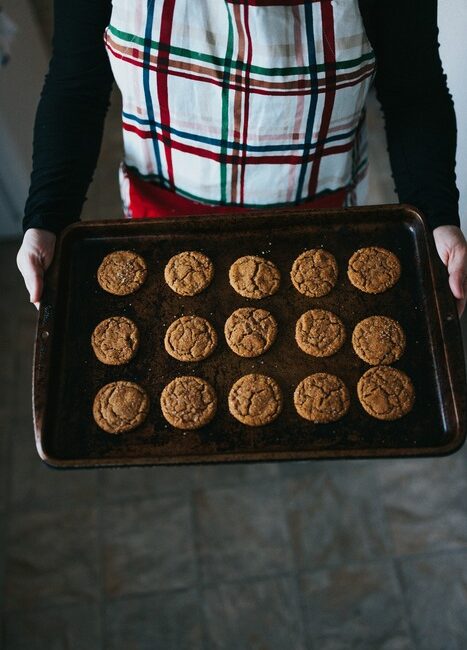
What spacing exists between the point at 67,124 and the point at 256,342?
588 mm

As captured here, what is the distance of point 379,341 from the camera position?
1.18 meters

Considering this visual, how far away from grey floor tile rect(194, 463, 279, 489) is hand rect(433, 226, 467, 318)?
940 millimetres

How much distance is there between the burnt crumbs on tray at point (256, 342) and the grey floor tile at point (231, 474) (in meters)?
0.77

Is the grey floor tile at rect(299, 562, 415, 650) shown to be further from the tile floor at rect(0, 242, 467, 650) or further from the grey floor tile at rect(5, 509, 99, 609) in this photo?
the grey floor tile at rect(5, 509, 99, 609)

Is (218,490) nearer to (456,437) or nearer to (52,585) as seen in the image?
(52,585)

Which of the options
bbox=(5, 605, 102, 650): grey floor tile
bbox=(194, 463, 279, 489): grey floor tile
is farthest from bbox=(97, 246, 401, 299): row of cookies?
bbox=(5, 605, 102, 650): grey floor tile

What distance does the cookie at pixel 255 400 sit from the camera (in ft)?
3.70

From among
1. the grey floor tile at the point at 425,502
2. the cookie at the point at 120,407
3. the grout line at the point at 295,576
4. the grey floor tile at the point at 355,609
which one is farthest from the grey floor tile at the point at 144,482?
the cookie at the point at 120,407

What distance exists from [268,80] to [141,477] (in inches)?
52.5

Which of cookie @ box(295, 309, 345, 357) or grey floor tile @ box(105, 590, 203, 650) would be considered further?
grey floor tile @ box(105, 590, 203, 650)

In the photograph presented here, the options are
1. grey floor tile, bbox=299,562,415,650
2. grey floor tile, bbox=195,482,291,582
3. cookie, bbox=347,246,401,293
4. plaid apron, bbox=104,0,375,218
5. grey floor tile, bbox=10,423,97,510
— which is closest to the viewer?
plaid apron, bbox=104,0,375,218

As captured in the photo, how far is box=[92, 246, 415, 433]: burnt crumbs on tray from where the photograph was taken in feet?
3.70

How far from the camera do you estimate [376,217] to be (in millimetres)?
1259

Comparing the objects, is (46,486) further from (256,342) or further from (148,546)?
(256,342)
